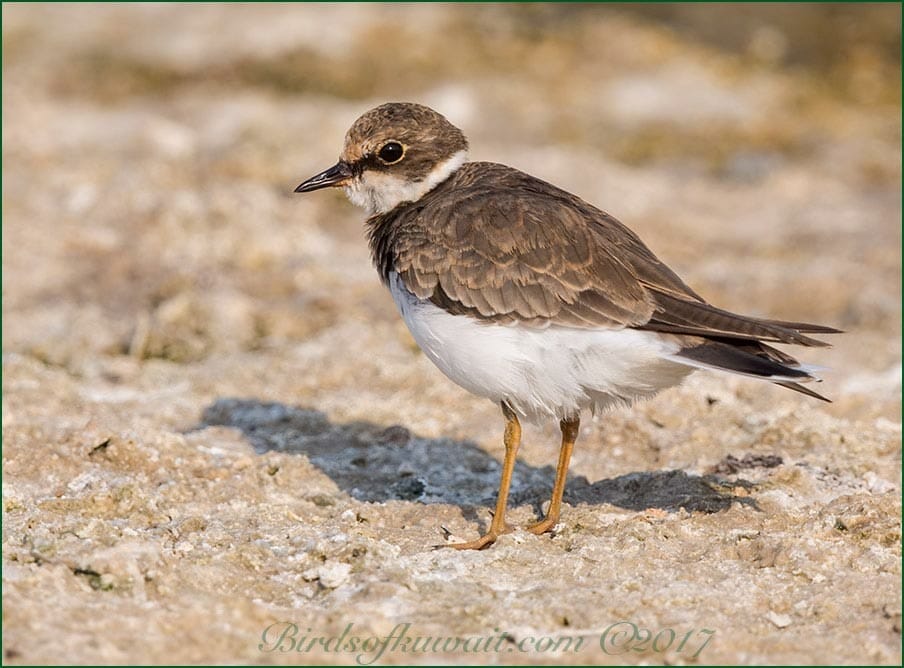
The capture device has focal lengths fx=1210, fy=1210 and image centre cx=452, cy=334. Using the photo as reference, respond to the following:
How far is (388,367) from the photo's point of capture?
874cm

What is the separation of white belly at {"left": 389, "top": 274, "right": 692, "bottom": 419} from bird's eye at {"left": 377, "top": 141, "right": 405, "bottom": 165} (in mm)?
1123

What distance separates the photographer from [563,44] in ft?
50.9

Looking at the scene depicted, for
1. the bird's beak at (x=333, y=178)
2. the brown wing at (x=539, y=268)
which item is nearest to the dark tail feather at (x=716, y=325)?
the brown wing at (x=539, y=268)

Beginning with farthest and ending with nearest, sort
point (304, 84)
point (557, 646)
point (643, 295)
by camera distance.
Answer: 1. point (304, 84)
2. point (643, 295)
3. point (557, 646)

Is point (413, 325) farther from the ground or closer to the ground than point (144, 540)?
farther from the ground

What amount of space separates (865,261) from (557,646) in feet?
24.3

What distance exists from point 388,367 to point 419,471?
1603 mm

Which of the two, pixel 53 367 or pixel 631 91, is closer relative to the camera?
pixel 53 367

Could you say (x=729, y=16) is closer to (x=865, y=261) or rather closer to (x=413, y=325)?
(x=865, y=261)

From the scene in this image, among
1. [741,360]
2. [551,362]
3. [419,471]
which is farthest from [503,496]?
[741,360]

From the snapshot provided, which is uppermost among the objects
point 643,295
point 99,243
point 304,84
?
point 304,84

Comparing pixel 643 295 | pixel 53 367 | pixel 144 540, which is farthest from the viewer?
pixel 53 367

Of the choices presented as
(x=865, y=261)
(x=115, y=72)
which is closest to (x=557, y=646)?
(x=865, y=261)

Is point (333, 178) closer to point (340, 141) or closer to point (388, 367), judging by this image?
point (388, 367)
